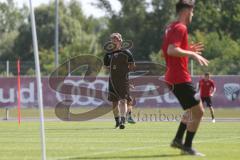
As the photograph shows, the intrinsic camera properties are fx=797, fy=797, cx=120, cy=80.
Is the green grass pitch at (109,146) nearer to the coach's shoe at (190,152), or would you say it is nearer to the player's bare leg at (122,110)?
the coach's shoe at (190,152)

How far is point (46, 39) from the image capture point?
302ft

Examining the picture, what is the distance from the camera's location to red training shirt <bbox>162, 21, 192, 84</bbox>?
1138cm

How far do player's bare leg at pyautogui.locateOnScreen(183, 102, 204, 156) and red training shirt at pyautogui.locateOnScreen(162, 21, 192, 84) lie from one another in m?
0.46

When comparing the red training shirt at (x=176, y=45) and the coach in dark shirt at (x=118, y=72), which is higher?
the red training shirt at (x=176, y=45)

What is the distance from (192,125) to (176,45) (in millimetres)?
1407

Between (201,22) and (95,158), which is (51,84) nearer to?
(95,158)

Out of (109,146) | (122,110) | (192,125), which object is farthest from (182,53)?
(122,110)

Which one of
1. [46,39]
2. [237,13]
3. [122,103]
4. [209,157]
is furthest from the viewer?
[46,39]

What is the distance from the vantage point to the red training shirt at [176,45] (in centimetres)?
1138

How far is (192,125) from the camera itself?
1202 cm

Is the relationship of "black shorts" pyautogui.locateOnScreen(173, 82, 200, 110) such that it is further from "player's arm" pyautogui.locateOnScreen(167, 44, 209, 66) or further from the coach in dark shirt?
the coach in dark shirt

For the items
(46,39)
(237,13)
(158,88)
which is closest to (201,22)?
(237,13)

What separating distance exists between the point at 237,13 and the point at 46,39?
2787 centimetres

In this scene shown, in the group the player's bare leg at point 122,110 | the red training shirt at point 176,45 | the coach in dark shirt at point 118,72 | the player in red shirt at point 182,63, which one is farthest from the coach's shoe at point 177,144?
the coach in dark shirt at point 118,72
